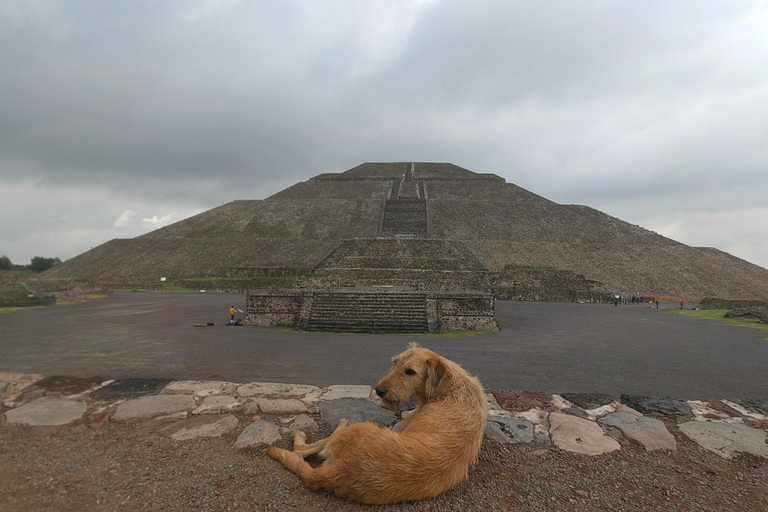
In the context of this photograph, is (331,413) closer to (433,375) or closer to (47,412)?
(433,375)

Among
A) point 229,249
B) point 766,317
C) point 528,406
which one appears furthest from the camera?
point 229,249

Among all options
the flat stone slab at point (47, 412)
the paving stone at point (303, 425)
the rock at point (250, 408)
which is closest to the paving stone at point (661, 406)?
the paving stone at point (303, 425)

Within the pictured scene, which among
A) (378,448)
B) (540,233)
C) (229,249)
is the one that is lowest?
(378,448)

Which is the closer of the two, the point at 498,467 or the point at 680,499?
the point at 680,499

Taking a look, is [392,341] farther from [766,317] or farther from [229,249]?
[229,249]

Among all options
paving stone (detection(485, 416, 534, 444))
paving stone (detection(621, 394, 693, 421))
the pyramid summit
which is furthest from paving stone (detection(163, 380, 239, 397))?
the pyramid summit

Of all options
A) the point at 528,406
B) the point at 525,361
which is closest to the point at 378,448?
the point at 528,406
